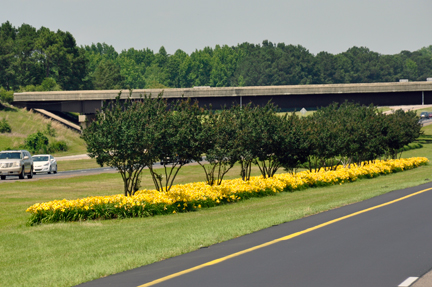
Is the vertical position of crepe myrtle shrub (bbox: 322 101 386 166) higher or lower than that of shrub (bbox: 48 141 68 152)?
higher

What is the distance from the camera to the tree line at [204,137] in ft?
62.2

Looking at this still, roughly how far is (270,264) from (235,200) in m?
13.3

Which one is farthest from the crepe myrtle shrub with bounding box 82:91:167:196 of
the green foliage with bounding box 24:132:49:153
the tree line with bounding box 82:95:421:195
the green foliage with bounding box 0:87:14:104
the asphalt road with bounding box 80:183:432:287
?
the green foliage with bounding box 0:87:14:104

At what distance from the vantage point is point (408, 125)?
52.9 meters

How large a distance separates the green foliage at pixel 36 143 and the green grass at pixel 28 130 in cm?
145

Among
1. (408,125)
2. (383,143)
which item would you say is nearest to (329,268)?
(383,143)

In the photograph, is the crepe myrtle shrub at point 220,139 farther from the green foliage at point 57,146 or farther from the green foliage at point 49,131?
the green foliage at point 49,131

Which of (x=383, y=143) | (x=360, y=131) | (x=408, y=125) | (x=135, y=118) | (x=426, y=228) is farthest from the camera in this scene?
(x=408, y=125)

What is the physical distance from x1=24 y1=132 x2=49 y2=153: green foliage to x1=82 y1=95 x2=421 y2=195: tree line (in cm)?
4554

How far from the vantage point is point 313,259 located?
32.2 feet

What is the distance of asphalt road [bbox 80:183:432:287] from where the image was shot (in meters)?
8.45

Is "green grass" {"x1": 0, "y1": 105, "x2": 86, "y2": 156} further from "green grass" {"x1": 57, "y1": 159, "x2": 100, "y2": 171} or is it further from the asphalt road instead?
the asphalt road

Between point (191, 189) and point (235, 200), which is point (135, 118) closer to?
point (191, 189)

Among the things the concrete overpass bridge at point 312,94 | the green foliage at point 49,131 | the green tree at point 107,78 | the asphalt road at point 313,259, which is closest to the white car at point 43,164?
the asphalt road at point 313,259
